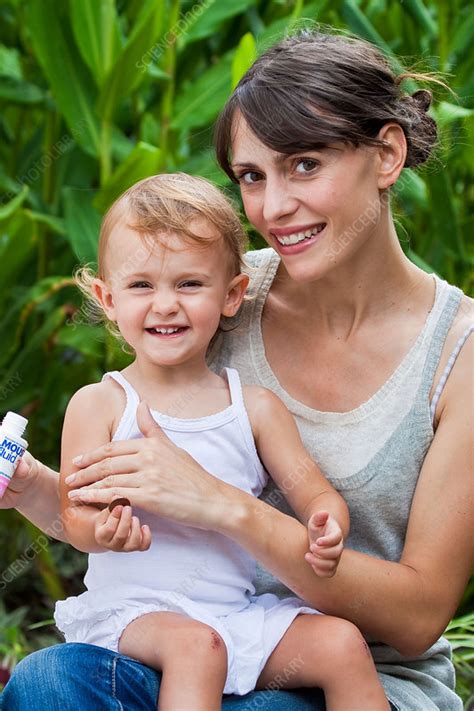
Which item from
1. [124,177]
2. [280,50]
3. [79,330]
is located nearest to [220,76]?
[124,177]

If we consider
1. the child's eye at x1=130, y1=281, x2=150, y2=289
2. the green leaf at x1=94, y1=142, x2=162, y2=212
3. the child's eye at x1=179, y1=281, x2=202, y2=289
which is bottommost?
the child's eye at x1=130, y1=281, x2=150, y2=289

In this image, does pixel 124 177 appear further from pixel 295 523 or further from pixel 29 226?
pixel 295 523

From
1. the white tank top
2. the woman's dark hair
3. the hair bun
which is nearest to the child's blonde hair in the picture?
the woman's dark hair

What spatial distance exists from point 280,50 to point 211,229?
0.34m

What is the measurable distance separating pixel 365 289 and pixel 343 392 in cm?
18

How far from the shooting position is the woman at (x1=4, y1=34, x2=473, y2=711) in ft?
5.43

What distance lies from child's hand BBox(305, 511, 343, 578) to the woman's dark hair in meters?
0.58

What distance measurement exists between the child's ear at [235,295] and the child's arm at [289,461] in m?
0.13

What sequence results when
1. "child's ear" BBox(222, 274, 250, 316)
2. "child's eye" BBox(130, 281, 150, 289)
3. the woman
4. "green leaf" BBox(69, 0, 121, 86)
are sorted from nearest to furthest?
the woman
"child's eye" BBox(130, 281, 150, 289)
"child's ear" BBox(222, 274, 250, 316)
"green leaf" BBox(69, 0, 121, 86)

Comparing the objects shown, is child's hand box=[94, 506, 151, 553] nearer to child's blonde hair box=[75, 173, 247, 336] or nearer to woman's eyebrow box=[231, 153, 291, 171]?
child's blonde hair box=[75, 173, 247, 336]

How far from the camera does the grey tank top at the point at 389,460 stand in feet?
6.16

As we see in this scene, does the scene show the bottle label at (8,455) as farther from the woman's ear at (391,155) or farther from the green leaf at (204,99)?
the green leaf at (204,99)

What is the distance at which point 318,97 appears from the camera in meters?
1.78

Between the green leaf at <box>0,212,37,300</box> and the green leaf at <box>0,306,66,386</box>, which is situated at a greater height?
the green leaf at <box>0,212,37,300</box>
